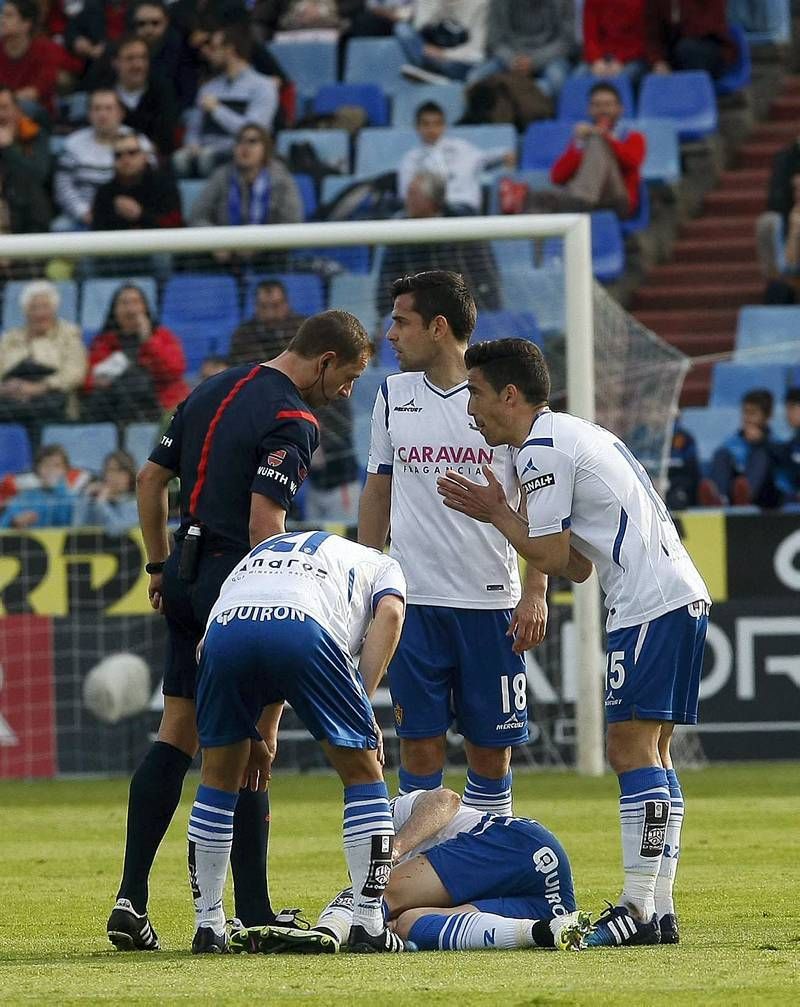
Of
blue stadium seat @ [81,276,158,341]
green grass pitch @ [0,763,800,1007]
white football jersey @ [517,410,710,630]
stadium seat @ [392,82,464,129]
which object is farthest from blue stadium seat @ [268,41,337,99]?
white football jersey @ [517,410,710,630]

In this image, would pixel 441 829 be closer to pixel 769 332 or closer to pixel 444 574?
pixel 444 574

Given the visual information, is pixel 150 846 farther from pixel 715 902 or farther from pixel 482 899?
pixel 715 902

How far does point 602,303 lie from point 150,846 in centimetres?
787

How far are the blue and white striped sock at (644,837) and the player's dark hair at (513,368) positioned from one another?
1265mm

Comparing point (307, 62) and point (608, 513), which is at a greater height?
point (307, 62)

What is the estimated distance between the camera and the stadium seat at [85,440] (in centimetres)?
1412

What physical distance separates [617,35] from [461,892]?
13.9 metres

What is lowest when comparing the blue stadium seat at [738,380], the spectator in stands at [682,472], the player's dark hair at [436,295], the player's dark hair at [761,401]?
the spectator in stands at [682,472]

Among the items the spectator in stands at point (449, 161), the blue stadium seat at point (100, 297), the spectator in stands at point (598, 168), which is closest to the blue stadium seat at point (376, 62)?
the spectator in stands at point (449, 161)

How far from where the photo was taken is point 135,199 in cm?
1703

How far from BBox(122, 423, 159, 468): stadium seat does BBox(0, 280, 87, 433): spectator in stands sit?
0.42 meters

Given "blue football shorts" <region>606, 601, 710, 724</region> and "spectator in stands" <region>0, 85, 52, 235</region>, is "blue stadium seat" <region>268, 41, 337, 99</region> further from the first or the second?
"blue football shorts" <region>606, 601, 710, 724</region>

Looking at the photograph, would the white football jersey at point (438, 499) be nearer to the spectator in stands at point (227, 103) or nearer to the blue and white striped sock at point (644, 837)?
the blue and white striped sock at point (644, 837)

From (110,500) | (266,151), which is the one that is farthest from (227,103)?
(110,500)
